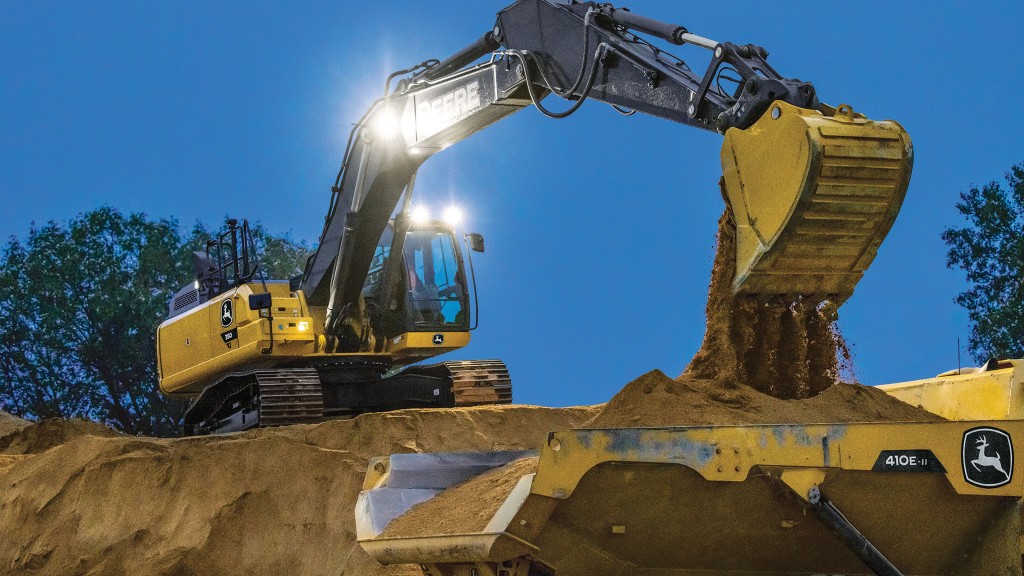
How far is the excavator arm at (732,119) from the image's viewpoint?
6.92 meters

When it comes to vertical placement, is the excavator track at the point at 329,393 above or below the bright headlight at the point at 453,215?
below

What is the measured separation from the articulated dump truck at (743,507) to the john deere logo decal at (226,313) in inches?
338

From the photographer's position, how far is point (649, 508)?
5.14 m

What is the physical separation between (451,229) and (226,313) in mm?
2793

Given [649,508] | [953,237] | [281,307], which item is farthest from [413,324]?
[953,237]

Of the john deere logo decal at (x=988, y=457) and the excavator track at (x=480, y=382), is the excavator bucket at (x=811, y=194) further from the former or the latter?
the excavator track at (x=480, y=382)

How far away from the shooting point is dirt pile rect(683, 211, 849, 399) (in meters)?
7.23

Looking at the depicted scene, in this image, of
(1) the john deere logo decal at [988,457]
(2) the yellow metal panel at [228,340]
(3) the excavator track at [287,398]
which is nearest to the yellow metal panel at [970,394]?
(1) the john deere logo decal at [988,457]

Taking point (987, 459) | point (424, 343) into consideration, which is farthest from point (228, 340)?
point (987, 459)

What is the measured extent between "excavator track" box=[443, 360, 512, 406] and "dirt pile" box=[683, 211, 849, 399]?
7350 millimetres

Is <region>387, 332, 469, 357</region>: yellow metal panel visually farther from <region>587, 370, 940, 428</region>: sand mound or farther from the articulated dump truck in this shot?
the articulated dump truck

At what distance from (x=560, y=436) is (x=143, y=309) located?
88.0 ft

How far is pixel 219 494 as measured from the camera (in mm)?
10797

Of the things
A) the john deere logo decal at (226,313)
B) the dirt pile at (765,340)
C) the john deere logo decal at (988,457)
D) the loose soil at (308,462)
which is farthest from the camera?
the john deere logo decal at (226,313)
